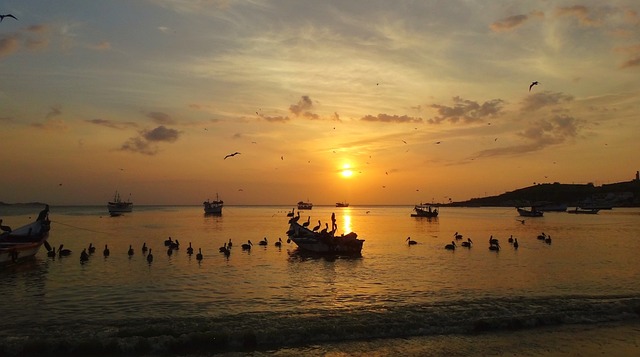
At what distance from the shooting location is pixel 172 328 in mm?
15953

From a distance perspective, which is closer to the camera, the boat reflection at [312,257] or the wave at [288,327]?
the wave at [288,327]

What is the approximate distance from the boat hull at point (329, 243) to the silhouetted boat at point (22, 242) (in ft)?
69.9

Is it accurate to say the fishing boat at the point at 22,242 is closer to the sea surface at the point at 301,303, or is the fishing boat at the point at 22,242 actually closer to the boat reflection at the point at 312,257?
the sea surface at the point at 301,303

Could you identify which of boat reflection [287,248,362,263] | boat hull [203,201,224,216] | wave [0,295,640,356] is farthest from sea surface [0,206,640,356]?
boat hull [203,201,224,216]

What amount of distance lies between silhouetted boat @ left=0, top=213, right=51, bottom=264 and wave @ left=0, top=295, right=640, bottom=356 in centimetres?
1901

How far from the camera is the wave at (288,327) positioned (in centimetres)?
1444

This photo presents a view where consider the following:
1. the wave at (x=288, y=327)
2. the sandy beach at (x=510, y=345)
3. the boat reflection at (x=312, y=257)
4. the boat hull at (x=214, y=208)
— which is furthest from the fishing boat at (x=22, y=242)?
the boat hull at (x=214, y=208)

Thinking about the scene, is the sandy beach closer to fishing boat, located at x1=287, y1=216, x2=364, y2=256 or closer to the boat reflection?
the boat reflection

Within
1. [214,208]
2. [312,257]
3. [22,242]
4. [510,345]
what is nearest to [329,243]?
[312,257]

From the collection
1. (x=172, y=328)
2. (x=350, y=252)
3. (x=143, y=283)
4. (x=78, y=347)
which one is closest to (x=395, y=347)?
(x=172, y=328)

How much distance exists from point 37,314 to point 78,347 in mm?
5817

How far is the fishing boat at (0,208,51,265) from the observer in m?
32.8

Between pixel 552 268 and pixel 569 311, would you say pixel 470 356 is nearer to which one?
pixel 569 311

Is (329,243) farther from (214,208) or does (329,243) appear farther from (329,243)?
(214,208)
